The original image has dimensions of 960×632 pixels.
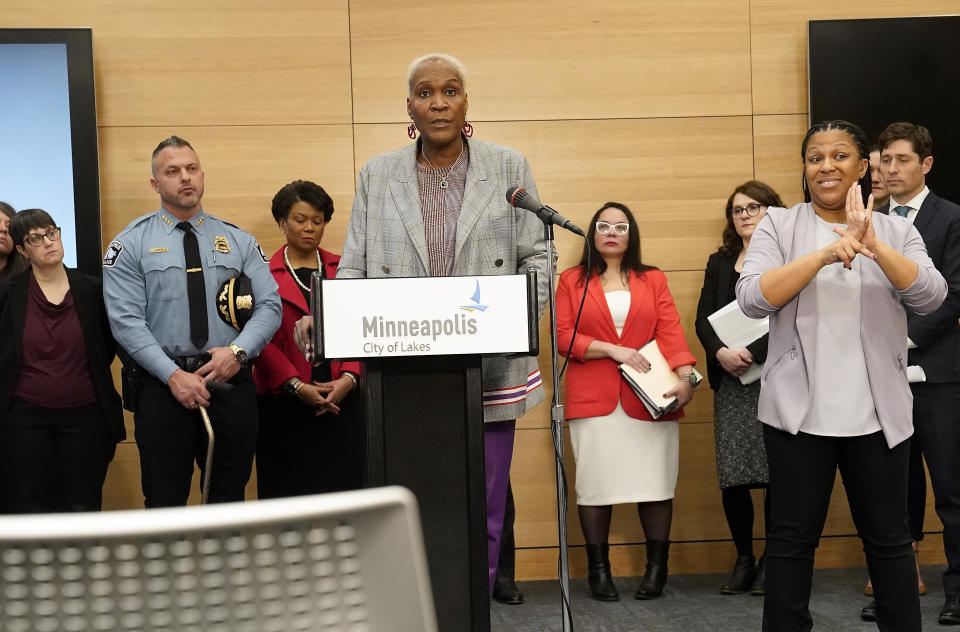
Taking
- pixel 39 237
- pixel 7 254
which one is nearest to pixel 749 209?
pixel 39 237

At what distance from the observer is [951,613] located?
11.3 ft

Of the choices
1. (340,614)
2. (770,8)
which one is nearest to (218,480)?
(340,614)

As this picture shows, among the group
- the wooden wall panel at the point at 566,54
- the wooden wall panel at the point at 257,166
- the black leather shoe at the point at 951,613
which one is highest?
the wooden wall panel at the point at 566,54

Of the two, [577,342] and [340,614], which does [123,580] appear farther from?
[577,342]

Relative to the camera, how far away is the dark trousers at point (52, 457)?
3.52 meters

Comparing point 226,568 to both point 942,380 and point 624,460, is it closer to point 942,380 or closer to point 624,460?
point 942,380

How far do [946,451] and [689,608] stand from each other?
3.78 feet

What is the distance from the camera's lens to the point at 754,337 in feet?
13.2

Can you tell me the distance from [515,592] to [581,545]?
1.99ft

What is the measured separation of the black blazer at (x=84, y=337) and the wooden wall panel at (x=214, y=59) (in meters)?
1.19

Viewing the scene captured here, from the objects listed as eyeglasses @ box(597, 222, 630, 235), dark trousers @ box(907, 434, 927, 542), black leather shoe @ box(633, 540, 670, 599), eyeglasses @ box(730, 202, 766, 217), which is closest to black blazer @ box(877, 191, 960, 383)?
dark trousers @ box(907, 434, 927, 542)

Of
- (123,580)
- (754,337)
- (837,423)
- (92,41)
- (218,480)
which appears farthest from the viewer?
(92,41)

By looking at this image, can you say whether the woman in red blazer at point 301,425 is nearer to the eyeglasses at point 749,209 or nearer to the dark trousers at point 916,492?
the eyeglasses at point 749,209

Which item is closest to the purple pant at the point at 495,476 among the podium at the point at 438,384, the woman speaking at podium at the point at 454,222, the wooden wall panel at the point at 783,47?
the woman speaking at podium at the point at 454,222
